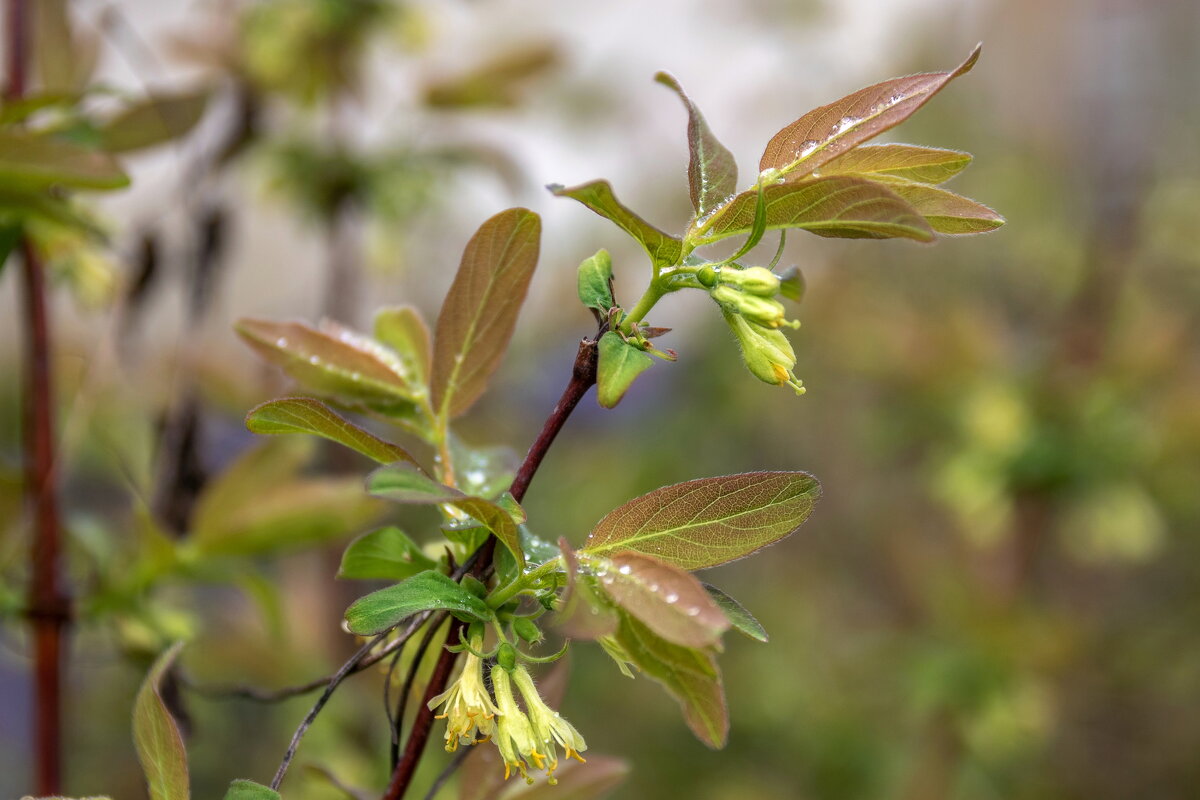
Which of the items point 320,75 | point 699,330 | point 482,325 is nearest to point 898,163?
point 482,325

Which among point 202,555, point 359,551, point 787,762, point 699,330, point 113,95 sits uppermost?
point 113,95

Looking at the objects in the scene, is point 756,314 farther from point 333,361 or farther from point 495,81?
point 495,81

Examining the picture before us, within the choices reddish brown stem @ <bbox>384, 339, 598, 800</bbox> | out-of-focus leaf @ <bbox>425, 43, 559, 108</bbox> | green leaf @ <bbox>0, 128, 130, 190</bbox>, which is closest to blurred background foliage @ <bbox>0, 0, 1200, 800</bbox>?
out-of-focus leaf @ <bbox>425, 43, 559, 108</bbox>

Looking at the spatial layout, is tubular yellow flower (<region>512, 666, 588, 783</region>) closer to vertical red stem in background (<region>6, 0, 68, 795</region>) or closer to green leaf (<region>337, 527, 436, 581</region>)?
green leaf (<region>337, 527, 436, 581</region>)

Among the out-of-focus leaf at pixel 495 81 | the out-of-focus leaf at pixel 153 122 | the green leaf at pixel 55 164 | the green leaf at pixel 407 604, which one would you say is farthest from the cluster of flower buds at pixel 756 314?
the out-of-focus leaf at pixel 495 81

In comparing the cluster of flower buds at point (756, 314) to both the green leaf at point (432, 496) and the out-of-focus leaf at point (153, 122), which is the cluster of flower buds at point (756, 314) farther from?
the out-of-focus leaf at point (153, 122)

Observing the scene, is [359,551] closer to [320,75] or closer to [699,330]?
[320,75]
